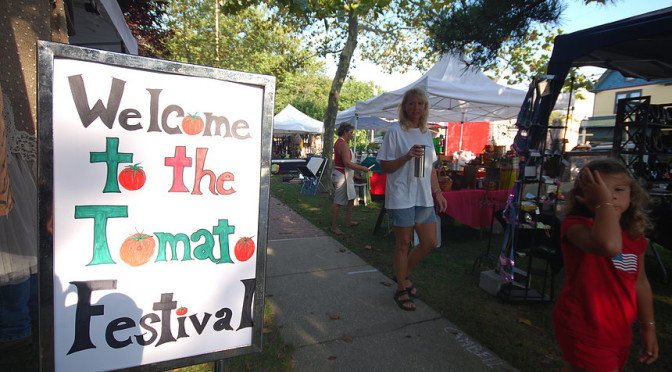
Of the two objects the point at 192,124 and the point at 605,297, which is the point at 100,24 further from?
the point at 605,297

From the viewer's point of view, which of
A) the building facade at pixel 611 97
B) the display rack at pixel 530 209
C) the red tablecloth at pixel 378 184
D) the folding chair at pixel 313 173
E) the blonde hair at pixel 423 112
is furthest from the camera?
the building facade at pixel 611 97

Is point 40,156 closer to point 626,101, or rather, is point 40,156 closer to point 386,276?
point 386,276

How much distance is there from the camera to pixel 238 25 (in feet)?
61.5

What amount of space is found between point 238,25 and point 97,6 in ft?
54.4

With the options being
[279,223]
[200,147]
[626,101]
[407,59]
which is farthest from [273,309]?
[407,59]

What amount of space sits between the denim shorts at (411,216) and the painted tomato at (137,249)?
2.12 metres

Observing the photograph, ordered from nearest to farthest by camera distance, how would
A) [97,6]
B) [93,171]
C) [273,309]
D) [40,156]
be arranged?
[40,156] → [93,171] → [273,309] → [97,6]

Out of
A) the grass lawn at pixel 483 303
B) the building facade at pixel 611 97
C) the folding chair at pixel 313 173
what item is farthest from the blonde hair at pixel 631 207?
the building facade at pixel 611 97

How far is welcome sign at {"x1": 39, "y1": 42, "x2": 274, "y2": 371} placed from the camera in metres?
1.22

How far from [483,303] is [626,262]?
1971 mm

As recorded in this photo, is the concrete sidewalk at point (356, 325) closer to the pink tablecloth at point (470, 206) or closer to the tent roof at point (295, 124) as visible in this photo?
the pink tablecloth at point (470, 206)

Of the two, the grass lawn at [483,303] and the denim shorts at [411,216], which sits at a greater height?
the denim shorts at [411,216]

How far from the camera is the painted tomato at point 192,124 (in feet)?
4.56

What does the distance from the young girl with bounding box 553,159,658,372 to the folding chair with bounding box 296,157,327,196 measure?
27.7ft
